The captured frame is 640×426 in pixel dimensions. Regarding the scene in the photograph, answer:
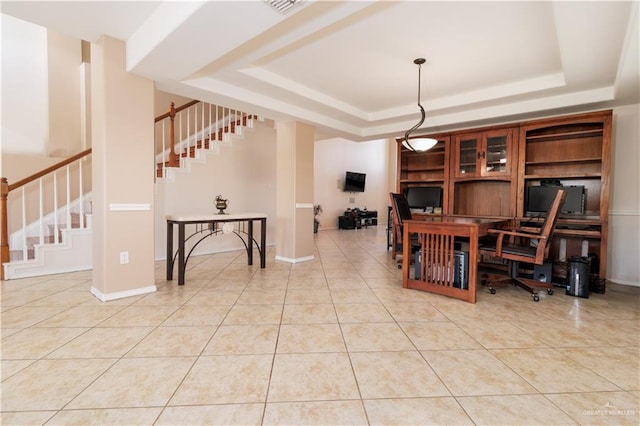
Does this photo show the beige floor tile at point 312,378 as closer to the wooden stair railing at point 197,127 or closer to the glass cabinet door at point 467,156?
the glass cabinet door at point 467,156

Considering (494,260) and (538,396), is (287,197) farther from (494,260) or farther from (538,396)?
(538,396)

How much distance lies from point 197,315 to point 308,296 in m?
1.10

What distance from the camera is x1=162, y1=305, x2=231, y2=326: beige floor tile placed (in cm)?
239

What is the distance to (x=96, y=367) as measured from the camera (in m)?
1.73

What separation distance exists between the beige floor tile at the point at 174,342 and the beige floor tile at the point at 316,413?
0.79m

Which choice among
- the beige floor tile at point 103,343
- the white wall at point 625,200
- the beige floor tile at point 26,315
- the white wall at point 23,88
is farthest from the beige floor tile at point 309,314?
the white wall at point 23,88

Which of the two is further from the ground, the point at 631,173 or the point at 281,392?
the point at 631,173

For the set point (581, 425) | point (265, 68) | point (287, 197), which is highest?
point (265, 68)

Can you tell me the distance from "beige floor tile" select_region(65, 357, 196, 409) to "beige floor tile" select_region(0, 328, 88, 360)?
61 cm

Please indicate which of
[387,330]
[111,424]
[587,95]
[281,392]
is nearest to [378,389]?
[281,392]

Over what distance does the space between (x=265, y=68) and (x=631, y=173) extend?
4899 mm

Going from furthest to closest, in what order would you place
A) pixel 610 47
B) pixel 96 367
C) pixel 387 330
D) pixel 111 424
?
pixel 610 47, pixel 387 330, pixel 96 367, pixel 111 424

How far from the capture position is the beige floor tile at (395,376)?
1544 millimetres

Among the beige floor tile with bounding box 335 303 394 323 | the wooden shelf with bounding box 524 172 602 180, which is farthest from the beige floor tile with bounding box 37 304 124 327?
the wooden shelf with bounding box 524 172 602 180
